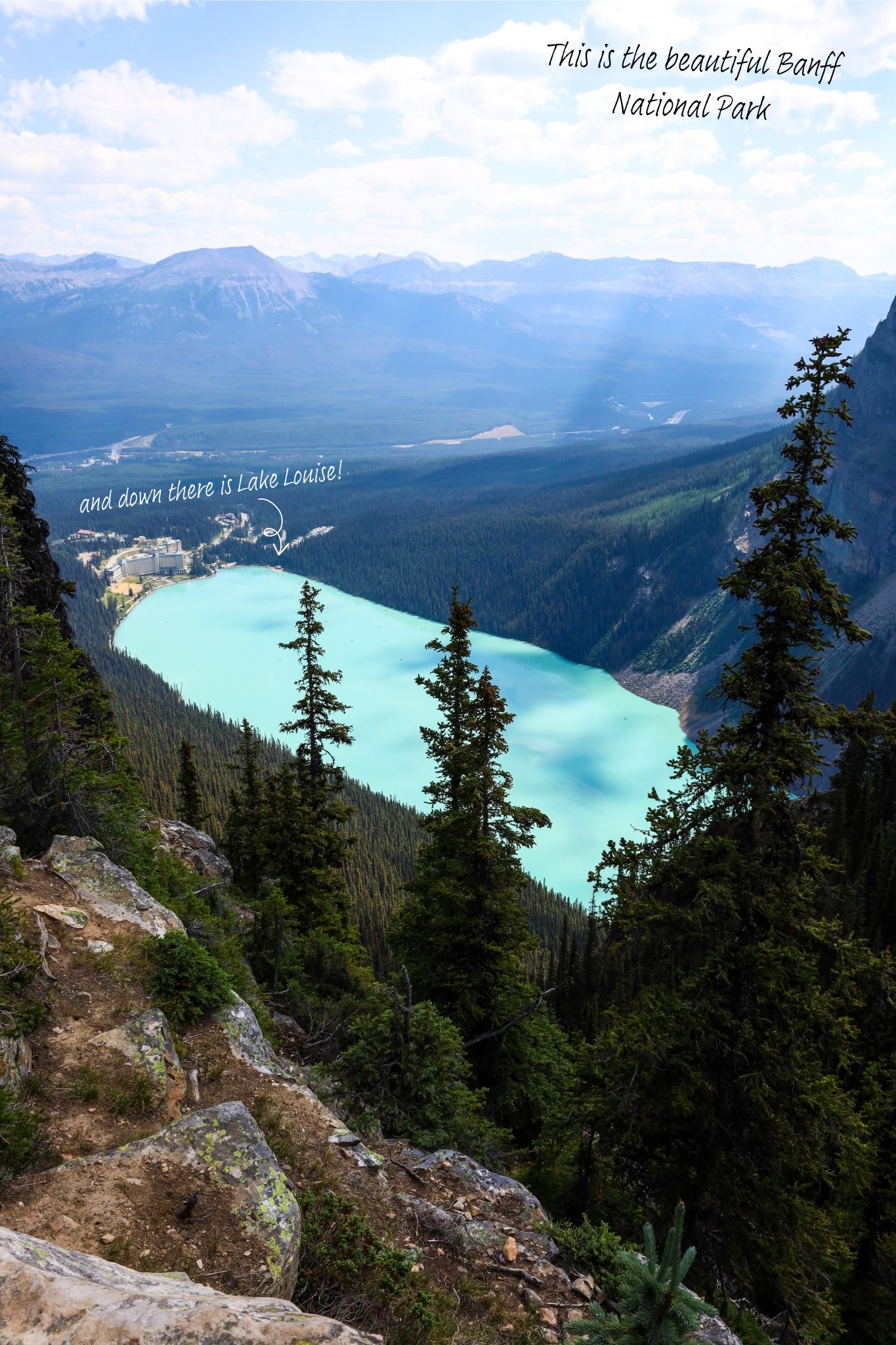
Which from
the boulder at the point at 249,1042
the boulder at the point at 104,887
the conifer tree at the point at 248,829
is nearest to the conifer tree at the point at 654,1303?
the boulder at the point at 249,1042

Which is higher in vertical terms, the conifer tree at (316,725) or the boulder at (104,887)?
the conifer tree at (316,725)

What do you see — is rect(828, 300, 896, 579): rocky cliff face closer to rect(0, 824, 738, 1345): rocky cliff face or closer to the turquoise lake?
the turquoise lake

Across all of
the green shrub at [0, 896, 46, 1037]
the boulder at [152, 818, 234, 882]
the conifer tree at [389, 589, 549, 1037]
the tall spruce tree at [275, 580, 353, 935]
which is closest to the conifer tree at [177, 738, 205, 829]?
the boulder at [152, 818, 234, 882]

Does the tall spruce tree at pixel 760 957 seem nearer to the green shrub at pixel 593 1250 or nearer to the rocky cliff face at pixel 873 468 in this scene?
the green shrub at pixel 593 1250

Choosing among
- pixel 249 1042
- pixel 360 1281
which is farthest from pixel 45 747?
pixel 360 1281

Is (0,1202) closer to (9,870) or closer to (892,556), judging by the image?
(9,870)

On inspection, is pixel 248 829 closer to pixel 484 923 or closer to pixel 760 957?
pixel 484 923
